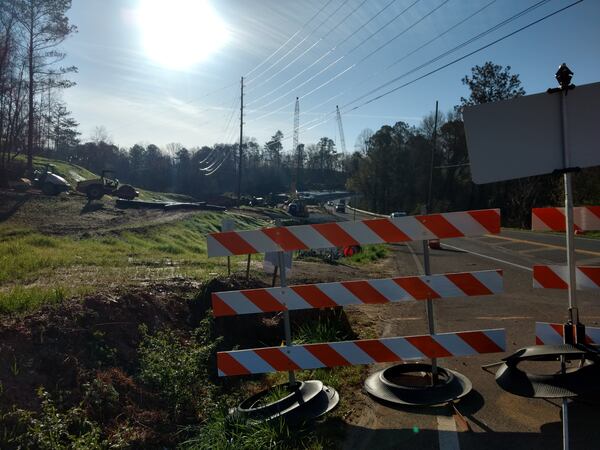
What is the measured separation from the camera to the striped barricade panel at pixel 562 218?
192 inches

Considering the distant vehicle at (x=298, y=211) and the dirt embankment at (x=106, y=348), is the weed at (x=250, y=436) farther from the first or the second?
the distant vehicle at (x=298, y=211)

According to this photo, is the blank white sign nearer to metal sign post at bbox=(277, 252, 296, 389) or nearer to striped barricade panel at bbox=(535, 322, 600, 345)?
striped barricade panel at bbox=(535, 322, 600, 345)

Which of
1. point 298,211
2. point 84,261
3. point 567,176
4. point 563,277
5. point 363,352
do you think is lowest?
point 363,352

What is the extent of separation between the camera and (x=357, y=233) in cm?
441

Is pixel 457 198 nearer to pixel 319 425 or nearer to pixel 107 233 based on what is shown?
pixel 107 233

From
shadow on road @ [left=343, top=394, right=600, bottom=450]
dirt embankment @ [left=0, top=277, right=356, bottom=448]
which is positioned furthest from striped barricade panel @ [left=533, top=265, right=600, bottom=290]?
dirt embankment @ [left=0, top=277, right=356, bottom=448]

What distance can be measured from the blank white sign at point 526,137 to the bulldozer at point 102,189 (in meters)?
36.3

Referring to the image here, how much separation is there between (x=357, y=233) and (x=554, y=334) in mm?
2106

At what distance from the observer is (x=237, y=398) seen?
4875 mm

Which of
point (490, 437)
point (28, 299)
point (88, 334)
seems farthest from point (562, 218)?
point (28, 299)

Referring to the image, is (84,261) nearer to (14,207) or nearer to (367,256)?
(367,256)

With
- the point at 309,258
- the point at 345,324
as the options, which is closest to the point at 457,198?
the point at 309,258

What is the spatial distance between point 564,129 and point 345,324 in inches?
140

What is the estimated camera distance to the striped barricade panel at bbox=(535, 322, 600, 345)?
449 cm
